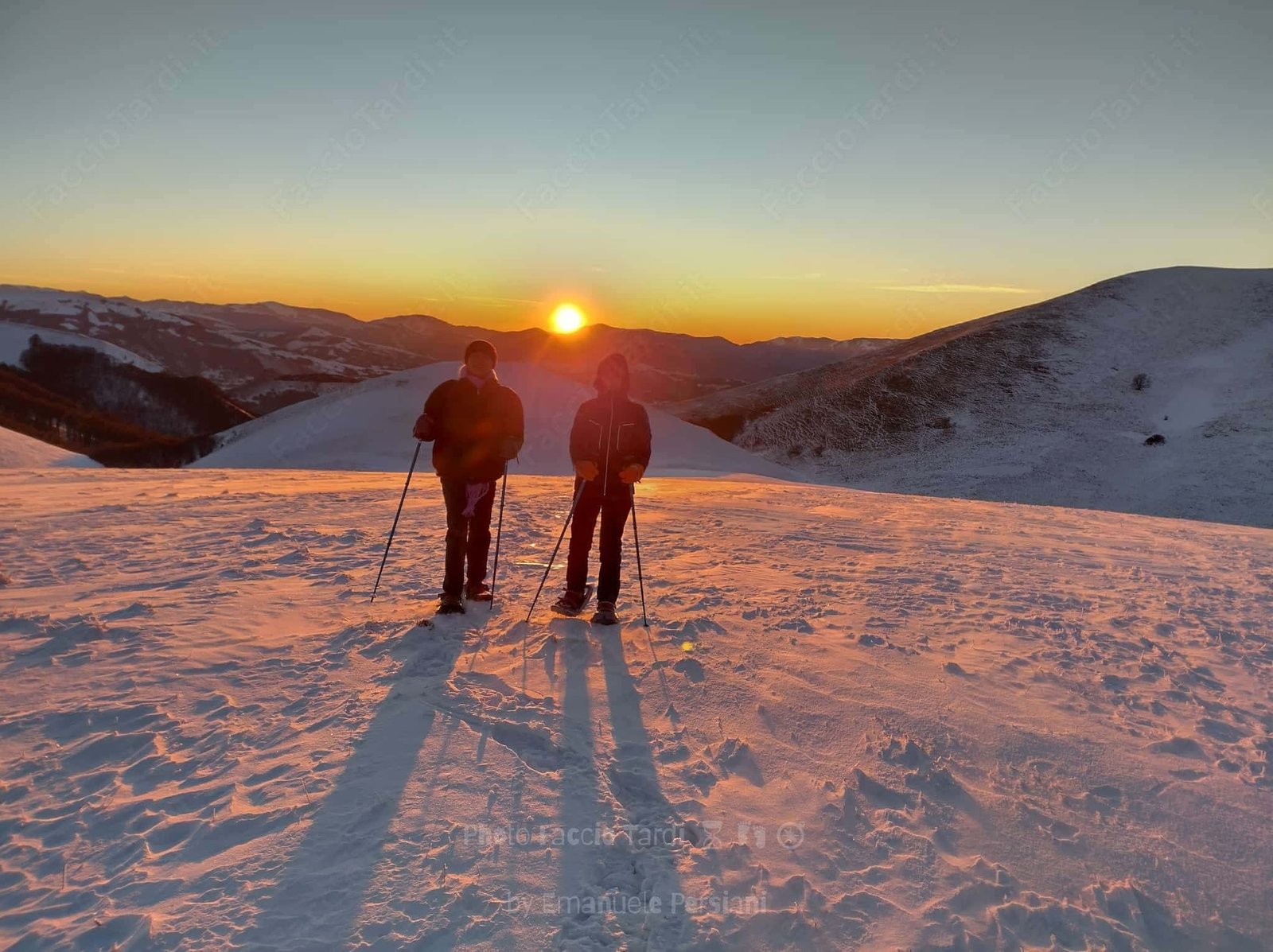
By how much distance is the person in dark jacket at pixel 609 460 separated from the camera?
675 cm

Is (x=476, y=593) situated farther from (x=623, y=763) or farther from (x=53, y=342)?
(x=53, y=342)

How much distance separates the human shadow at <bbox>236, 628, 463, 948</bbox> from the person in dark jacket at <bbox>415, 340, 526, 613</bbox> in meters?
1.92

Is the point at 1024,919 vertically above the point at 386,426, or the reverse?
the point at 386,426

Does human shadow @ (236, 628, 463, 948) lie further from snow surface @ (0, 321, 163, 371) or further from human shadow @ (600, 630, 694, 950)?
snow surface @ (0, 321, 163, 371)

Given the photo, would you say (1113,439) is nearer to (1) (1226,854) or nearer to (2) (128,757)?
(1) (1226,854)

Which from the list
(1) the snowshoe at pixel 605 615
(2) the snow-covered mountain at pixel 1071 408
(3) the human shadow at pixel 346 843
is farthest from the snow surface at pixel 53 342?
(3) the human shadow at pixel 346 843

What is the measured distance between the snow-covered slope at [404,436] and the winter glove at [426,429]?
72.6ft

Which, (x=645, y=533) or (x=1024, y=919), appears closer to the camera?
(x=1024, y=919)

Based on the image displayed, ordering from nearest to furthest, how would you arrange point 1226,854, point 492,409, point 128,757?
point 1226,854, point 128,757, point 492,409

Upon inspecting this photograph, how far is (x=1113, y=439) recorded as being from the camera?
55.2m

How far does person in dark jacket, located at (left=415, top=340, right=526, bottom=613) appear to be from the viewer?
669 cm

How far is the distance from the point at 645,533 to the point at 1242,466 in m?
52.4

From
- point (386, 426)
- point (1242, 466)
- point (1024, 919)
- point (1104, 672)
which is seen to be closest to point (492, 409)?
point (1024, 919)

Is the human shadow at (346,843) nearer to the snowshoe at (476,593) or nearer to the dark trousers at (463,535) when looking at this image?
the dark trousers at (463,535)
